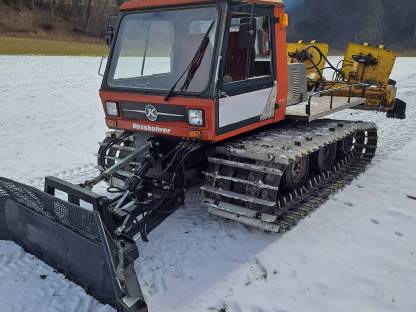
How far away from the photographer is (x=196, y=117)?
4.60 meters

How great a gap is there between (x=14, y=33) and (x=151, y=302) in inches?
1791

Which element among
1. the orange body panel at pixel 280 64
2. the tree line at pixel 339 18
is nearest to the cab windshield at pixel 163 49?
the orange body panel at pixel 280 64

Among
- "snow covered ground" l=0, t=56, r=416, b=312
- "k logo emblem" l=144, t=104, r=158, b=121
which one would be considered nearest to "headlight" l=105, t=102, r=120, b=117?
"k logo emblem" l=144, t=104, r=158, b=121

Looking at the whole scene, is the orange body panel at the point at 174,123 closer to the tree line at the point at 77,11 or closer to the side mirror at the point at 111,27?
the side mirror at the point at 111,27

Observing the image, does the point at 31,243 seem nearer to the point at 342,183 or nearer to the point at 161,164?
the point at 161,164

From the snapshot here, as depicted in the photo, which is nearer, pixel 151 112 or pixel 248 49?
pixel 248 49

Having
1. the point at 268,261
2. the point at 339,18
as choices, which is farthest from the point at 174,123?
the point at 339,18

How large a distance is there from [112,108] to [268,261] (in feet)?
8.51

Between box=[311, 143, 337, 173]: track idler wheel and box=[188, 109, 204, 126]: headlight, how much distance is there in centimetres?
238

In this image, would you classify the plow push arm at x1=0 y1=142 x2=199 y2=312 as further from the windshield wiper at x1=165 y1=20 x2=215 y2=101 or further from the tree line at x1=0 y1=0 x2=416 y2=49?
the tree line at x1=0 y1=0 x2=416 y2=49

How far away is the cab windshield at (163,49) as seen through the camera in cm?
458

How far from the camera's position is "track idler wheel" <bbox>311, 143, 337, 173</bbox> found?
20.9 feet

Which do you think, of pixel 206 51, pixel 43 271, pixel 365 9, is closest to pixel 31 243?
pixel 43 271

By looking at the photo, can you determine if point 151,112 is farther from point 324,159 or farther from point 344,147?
point 344,147
